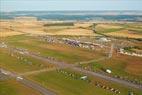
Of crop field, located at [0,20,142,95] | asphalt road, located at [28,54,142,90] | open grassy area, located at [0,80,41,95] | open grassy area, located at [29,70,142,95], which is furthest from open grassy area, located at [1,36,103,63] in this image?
open grassy area, located at [0,80,41,95]

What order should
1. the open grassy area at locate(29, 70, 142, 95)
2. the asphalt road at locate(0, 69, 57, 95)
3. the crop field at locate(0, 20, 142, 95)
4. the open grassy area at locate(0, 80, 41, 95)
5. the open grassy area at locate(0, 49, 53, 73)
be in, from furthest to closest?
the open grassy area at locate(0, 49, 53, 73)
the crop field at locate(0, 20, 142, 95)
the open grassy area at locate(29, 70, 142, 95)
the asphalt road at locate(0, 69, 57, 95)
the open grassy area at locate(0, 80, 41, 95)

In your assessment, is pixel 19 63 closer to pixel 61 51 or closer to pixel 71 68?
pixel 71 68

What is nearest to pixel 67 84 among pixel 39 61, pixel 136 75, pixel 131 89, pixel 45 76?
pixel 45 76

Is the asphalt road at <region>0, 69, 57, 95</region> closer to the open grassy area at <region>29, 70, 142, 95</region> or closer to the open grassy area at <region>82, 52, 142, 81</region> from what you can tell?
the open grassy area at <region>29, 70, 142, 95</region>

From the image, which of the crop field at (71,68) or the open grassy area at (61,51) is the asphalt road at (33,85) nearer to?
the crop field at (71,68)

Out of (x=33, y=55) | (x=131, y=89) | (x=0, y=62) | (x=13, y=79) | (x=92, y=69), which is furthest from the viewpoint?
(x=33, y=55)

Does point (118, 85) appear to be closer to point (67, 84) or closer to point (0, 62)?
point (67, 84)

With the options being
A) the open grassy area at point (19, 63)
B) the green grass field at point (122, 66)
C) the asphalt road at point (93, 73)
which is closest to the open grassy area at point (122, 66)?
the green grass field at point (122, 66)
